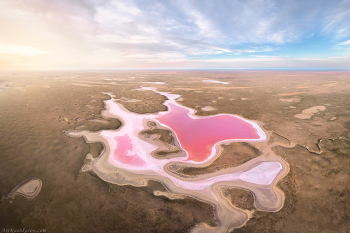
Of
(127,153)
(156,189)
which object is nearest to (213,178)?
(156,189)

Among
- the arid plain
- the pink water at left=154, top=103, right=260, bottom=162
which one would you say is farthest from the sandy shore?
the pink water at left=154, top=103, right=260, bottom=162

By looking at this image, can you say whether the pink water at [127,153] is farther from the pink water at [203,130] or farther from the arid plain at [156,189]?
the pink water at [203,130]

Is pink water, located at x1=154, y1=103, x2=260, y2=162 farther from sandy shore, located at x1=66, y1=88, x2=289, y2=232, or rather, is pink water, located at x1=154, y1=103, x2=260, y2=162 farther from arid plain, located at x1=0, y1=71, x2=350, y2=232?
arid plain, located at x1=0, y1=71, x2=350, y2=232

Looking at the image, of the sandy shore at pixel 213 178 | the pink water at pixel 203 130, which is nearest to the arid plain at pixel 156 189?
the sandy shore at pixel 213 178

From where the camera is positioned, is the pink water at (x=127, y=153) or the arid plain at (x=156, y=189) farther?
the pink water at (x=127, y=153)

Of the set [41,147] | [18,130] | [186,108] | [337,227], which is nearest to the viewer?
[337,227]

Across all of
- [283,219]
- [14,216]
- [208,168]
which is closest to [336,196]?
[283,219]

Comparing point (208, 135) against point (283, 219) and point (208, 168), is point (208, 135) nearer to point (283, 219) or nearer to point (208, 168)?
point (208, 168)

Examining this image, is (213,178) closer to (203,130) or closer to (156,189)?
(156,189)
